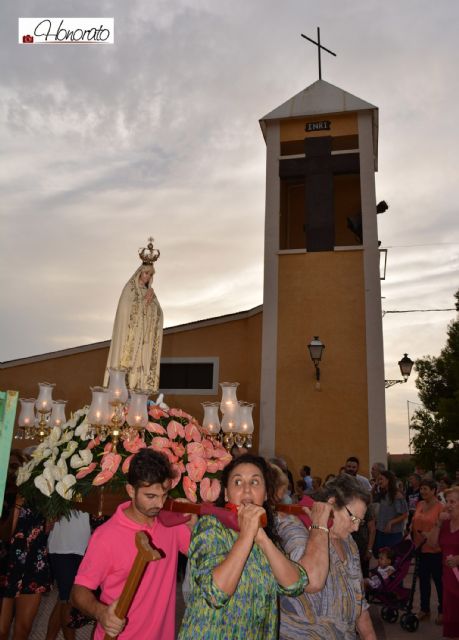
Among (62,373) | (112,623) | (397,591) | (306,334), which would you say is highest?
(306,334)

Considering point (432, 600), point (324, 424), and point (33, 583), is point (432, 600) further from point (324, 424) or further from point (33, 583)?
point (33, 583)

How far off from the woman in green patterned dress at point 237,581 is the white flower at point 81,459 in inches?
72.0

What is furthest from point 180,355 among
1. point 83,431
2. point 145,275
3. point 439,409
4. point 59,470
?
point 439,409

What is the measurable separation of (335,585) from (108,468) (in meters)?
1.57

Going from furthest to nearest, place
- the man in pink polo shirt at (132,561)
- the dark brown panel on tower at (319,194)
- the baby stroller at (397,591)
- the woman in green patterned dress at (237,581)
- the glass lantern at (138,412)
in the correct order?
the dark brown panel on tower at (319,194)
the baby stroller at (397,591)
the glass lantern at (138,412)
the man in pink polo shirt at (132,561)
the woman in green patterned dress at (237,581)

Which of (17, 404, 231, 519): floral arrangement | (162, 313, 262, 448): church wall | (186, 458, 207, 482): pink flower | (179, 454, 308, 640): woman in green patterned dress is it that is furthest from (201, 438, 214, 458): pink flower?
(162, 313, 262, 448): church wall

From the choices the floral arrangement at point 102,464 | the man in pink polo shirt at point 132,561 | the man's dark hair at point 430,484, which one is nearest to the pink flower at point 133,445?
the floral arrangement at point 102,464

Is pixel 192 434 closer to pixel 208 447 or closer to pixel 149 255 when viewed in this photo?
pixel 208 447

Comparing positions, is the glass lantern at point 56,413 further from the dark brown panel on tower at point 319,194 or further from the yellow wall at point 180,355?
the dark brown panel on tower at point 319,194

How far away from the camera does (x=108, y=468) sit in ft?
12.4

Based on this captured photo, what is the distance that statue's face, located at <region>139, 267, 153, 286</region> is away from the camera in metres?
9.23

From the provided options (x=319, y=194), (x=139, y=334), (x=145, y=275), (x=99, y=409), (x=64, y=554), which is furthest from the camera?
(x=319, y=194)

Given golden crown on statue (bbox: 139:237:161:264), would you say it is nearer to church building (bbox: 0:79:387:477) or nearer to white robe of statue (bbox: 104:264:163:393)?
white robe of statue (bbox: 104:264:163:393)

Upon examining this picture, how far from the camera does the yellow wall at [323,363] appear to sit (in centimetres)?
1394
